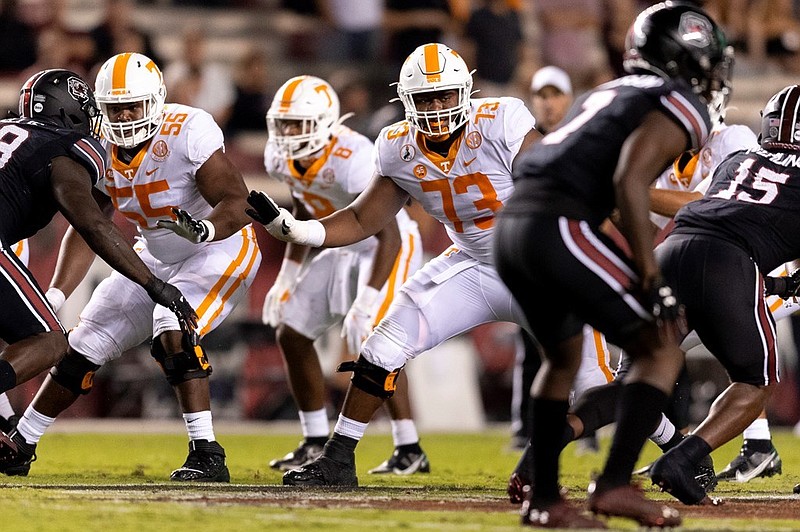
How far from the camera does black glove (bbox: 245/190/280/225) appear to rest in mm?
5387

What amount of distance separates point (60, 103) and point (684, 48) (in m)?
3.04

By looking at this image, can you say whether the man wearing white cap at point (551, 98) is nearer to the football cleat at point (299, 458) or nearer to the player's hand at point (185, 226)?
the football cleat at point (299, 458)

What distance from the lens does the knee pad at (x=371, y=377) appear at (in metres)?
5.74

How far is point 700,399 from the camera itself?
36.7ft

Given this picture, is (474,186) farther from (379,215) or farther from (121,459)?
(121,459)

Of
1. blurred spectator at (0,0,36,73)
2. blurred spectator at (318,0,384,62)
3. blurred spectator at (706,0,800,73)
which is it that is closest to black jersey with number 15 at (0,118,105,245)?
blurred spectator at (0,0,36,73)

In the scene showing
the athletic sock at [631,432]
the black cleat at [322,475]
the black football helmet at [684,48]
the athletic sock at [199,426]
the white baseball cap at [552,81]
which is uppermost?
the black football helmet at [684,48]

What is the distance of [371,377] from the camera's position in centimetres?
574

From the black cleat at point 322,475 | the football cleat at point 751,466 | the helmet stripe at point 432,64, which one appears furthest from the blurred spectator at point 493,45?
the black cleat at point 322,475

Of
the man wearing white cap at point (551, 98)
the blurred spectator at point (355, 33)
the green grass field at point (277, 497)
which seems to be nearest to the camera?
the green grass field at point (277, 497)

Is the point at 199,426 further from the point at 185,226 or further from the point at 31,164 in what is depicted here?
the point at 31,164

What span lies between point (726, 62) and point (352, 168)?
306 centimetres

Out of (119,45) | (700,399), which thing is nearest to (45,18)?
(119,45)

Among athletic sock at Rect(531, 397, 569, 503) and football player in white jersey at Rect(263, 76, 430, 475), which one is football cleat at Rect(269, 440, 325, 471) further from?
athletic sock at Rect(531, 397, 569, 503)
